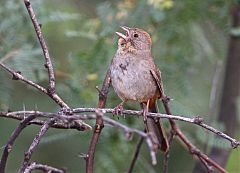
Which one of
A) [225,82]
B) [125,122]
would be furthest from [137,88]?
[225,82]

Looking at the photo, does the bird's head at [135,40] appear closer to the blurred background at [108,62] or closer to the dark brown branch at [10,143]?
the blurred background at [108,62]

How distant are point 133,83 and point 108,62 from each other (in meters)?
0.82

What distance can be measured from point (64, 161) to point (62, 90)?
157 centimetres

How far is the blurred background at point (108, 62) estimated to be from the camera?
15.3 ft

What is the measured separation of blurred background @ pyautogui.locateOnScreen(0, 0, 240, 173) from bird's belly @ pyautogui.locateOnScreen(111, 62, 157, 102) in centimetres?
40

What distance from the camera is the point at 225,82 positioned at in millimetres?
5582

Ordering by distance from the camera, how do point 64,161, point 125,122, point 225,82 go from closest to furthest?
point 125,122 → point 225,82 → point 64,161

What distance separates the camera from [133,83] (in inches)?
157

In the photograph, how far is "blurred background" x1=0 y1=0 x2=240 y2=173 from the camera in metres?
4.68

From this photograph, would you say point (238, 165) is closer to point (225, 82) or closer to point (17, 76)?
point (225, 82)

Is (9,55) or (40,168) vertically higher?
(9,55)

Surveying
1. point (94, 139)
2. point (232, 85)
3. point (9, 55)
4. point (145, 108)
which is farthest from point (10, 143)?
point (232, 85)

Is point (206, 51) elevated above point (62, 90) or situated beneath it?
elevated above

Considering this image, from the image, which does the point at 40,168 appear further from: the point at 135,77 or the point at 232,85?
the point at 232,85
